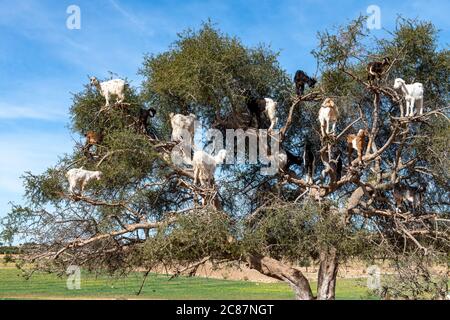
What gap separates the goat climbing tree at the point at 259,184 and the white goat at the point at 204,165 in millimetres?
312

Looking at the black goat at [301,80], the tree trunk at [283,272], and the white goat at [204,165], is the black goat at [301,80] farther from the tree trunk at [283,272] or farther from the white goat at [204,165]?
the tree trunk at [283,272]

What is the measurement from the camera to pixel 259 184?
1639 centimetres

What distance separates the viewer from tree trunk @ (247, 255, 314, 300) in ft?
47.5

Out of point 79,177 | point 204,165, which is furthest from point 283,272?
point 79,177

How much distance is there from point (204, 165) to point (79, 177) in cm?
271

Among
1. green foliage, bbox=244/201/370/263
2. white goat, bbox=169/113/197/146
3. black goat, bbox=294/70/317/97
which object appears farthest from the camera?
white goat, bbox=169/113/197/146

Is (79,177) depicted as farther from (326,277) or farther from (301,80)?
(326,277)

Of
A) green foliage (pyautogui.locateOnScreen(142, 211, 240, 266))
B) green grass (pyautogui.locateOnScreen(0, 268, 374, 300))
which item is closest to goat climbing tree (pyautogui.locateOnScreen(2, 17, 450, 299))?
green foliage (pyautogui.locateOnScreen(142, 211, 240, 266))

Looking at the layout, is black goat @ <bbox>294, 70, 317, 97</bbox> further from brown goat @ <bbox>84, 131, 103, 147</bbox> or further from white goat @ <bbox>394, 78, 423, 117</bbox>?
brown goat @ <bbox>84, 131, 103, 147</bbox>

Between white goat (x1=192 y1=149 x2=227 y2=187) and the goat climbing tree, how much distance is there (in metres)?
0.31

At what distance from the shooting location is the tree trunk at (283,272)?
14.5 metres

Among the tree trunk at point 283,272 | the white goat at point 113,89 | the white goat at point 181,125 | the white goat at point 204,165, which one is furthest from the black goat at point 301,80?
the white goat at point 113,89

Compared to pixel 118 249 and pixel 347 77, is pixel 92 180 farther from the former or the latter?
pixel 347 77
